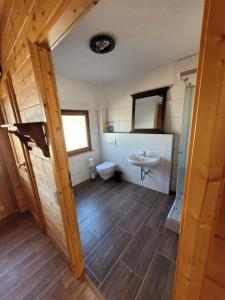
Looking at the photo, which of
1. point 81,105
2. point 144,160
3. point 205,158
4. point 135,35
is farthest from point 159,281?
point 81,105

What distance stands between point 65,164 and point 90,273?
3.91 ft

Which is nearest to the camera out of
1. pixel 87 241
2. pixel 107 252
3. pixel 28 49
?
pixel 28 49

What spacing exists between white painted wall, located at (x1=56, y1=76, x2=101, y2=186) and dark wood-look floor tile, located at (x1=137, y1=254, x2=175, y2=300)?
2.11m

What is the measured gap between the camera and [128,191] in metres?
2.71

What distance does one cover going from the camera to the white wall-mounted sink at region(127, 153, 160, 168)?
2.25 m

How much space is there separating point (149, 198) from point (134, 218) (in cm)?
59

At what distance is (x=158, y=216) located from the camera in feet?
6.59

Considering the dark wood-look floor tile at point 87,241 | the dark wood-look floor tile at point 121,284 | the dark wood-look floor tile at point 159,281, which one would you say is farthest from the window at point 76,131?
the dark wood-look floor tile at point 159,281

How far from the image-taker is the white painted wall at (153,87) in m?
2.09

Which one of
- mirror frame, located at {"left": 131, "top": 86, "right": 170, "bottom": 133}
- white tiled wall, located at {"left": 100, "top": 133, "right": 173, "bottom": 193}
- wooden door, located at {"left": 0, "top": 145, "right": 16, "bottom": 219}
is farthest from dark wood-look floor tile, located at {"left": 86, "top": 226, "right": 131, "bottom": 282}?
mirror frame, located at {"left": 131, "top": 86, "right": 170, "bottom": 133}

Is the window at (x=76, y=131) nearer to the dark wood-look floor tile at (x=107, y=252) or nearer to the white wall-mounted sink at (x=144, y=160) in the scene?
the white wall-mounted sink at (x=144, y=160)

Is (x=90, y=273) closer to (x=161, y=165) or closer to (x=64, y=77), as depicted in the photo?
(x=161, y=165)

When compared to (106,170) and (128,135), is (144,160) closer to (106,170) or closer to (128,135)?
(128,135)

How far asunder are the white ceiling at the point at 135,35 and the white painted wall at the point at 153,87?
0.52ft
